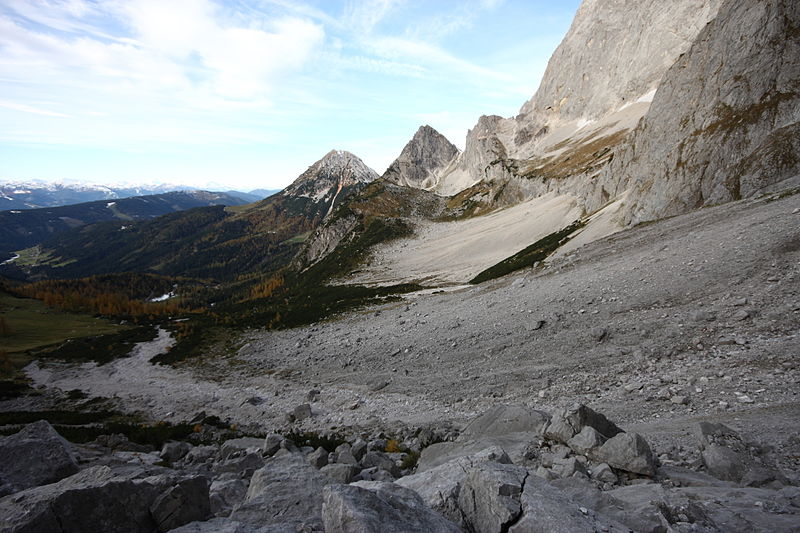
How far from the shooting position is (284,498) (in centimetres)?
725

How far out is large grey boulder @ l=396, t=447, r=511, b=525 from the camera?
6.65 metres

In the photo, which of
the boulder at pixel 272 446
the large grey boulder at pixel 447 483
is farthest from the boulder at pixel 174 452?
the large grey boulder at pixel 447 483

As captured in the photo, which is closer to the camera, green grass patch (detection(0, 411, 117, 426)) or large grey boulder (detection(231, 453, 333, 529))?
large grey boulder (detection(231, 453, 333, 529))

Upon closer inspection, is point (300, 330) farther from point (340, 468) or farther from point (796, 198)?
point (796, 198)

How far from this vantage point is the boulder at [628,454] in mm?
8484

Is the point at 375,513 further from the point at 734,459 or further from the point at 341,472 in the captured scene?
the point at 734,459

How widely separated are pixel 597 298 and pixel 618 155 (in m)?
49.2

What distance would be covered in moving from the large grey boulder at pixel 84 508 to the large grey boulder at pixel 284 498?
1.60 m

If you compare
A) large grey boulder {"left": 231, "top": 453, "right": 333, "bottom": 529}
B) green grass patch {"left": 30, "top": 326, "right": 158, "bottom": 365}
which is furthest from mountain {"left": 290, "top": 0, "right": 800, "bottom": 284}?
green grass patch {"left": 30, "top": 326, "right": 158, "bottom": 365}

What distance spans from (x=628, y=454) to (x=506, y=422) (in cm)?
480

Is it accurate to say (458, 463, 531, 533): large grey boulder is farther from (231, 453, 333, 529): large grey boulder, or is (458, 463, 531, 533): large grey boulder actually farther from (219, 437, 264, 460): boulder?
(219, 437, 264, 460): boulder

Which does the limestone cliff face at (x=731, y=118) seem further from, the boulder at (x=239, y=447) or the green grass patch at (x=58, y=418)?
the green grass patch at (x=58, y=418)

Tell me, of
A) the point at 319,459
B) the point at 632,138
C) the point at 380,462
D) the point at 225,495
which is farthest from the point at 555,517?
the point at 632,138

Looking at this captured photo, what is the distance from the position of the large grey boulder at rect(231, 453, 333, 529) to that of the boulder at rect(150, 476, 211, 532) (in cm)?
72
